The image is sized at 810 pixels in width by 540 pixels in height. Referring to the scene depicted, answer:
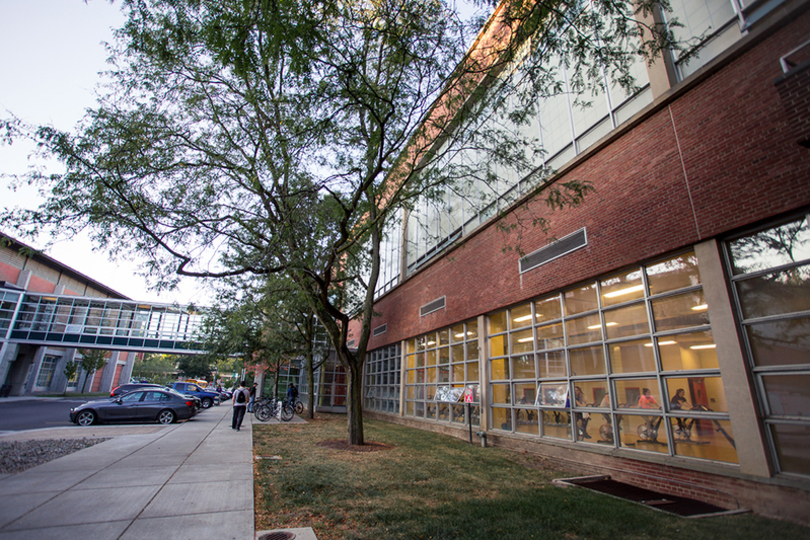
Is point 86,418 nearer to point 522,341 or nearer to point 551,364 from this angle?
point 522,341

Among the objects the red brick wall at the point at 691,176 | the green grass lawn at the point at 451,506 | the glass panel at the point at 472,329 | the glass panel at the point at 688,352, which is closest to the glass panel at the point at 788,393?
the glass panel at the point at 688,352

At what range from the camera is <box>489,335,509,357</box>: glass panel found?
11.7 m

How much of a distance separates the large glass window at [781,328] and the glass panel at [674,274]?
746mm

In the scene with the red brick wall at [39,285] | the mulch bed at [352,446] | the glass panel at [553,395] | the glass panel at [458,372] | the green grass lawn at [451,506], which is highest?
the red brick wall at [39,285]

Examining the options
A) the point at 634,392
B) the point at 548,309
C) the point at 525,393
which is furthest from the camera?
the point at 525,393

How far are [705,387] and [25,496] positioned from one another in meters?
10.2

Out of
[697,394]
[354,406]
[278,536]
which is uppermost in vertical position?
[697,394]

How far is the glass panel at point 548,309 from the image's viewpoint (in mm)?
9836

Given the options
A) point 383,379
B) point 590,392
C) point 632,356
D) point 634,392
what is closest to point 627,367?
point 632,356

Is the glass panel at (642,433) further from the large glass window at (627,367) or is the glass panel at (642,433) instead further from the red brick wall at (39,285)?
the red brick wall at (39,285)

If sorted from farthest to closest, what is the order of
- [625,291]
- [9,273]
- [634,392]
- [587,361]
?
[9,273], [587,361], [625,291], [634,392]

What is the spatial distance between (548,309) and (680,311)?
337 centimetres

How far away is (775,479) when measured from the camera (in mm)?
5289

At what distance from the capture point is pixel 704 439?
638 centimetres
